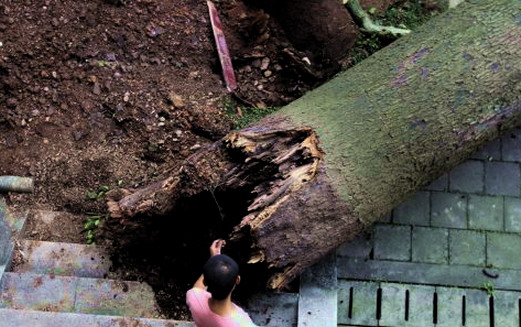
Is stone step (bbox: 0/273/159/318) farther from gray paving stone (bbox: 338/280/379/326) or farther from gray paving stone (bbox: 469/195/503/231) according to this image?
gray paving stone (bbox: 469/195/503/231)

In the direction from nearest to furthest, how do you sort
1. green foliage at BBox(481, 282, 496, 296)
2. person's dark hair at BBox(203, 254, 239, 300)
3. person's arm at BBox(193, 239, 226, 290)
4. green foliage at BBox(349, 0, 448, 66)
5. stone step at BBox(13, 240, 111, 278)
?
person's dark hair at BBox(203, 254, 239, 300) < person's arm at BBox(193, 239, 226, 290) < stone step at BBox(13, 240, 111, 278) < green foliage at BBox(481, 282, 496, 296) < green foliage at BBox(349, 0, 448, 66)

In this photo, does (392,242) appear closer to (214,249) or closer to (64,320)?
(214,249)

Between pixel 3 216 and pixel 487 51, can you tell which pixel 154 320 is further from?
pixel 487 51

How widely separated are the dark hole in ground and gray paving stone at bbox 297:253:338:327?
261 mm

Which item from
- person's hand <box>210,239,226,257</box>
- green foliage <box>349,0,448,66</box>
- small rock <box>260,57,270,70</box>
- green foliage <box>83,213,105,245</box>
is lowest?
green foliage <box>83,213,105,245</box>

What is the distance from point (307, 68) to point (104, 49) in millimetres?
1425

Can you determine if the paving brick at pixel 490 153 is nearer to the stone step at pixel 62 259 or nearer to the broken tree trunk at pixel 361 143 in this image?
the broken tree trunk at pixel 361 143

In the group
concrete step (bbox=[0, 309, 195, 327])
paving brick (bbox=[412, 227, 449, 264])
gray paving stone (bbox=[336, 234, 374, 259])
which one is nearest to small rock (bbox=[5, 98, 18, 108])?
concrete step (bbox=[0, 309, 195, 327])

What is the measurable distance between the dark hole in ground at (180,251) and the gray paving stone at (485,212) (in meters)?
1.53

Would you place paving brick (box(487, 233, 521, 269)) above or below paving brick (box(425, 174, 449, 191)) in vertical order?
below

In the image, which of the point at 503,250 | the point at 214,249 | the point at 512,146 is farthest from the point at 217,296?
the point at 512,146

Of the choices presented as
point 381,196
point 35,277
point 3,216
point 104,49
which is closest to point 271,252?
point 381,196

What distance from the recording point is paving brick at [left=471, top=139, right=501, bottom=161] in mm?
4559

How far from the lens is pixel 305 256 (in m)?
3.57
